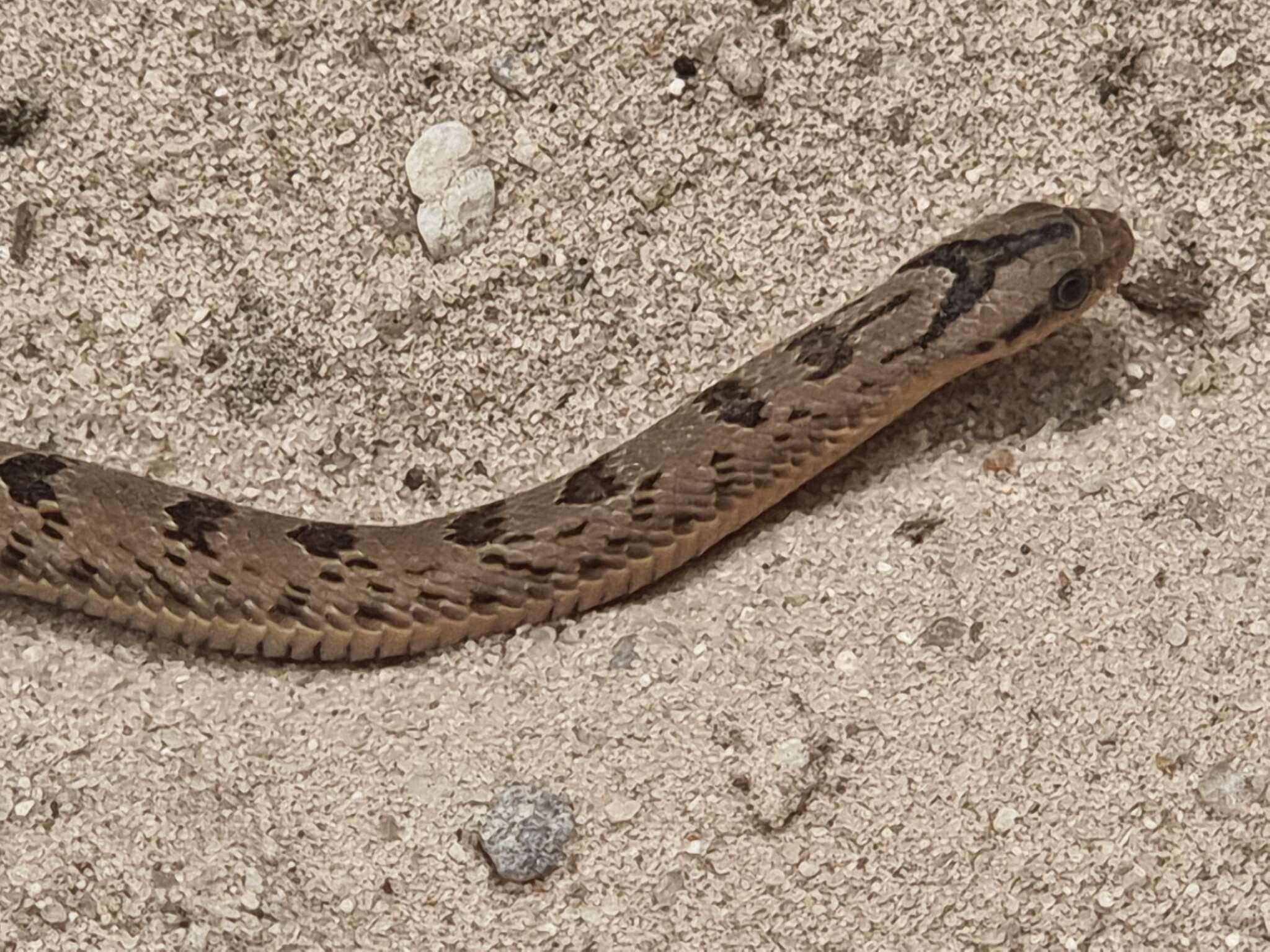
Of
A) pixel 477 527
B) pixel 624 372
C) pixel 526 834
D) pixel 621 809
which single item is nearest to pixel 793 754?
pixel 621 809

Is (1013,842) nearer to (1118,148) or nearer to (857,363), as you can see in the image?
(857,363)

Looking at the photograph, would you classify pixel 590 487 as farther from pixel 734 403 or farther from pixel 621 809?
pixel 621 809

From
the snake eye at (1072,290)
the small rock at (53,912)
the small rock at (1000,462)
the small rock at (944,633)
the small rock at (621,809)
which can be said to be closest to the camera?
the small rock at (53,912)

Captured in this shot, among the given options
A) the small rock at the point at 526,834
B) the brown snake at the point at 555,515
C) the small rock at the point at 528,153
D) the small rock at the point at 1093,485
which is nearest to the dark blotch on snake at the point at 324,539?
the brown snake at the point at 555,515

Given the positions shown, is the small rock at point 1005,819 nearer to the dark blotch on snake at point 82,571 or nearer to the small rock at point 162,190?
the dark blotch on snake at point 82,571

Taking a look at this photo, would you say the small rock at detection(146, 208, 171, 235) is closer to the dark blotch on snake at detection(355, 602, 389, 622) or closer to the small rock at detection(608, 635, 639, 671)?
the dark blotch on snake at detection(355, 602, 389, 622)

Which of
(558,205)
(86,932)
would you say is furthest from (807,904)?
(558,205)
